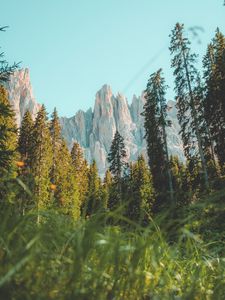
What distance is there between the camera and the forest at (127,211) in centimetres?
172

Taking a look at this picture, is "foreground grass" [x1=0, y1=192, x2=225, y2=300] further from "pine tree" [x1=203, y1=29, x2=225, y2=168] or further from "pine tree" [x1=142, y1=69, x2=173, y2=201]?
"pine tree" [x1=142, y1=69, x2=173, y2=201]

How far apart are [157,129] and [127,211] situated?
38311 mm

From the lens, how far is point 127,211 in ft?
11.0

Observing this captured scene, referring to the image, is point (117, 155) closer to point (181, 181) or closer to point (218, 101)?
point (218, 101)

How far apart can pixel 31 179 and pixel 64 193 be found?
46.1 meters

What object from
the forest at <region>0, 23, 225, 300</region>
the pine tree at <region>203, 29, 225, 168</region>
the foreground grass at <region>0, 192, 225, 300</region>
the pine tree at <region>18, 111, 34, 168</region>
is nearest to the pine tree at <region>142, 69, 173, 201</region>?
the forest at <region>0, 23, 225, 300</region>

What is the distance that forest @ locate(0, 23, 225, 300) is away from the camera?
1725 mm

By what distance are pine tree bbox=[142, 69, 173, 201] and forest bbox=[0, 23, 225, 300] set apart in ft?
0.37

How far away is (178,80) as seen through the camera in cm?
3372

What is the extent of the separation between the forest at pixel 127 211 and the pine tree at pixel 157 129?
113 mm

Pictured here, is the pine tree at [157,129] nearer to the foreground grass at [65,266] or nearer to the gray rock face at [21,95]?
the foreground grass at [65,266]

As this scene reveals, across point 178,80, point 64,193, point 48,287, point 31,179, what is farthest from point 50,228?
point 64,193

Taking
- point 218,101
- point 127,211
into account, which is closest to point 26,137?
point 218,101

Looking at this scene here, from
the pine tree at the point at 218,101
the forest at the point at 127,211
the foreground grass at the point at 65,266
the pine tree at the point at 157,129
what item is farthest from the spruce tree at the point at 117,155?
the foreground grass at the point at 65,266
